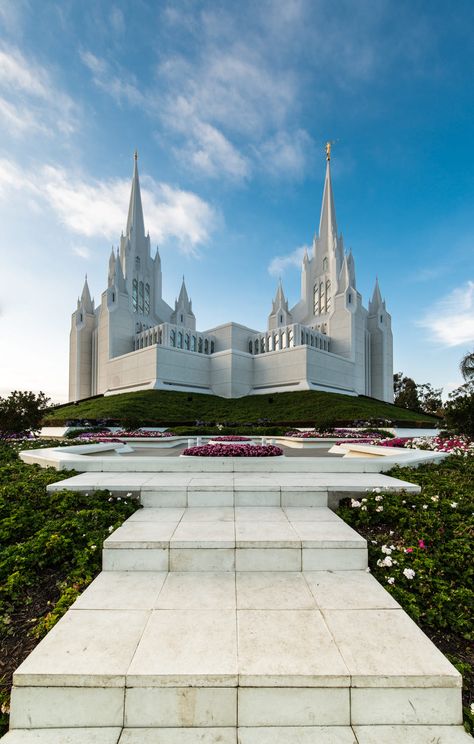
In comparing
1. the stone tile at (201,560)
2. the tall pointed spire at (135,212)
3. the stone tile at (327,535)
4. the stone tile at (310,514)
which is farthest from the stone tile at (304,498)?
the tall pointed spire at (135,212)

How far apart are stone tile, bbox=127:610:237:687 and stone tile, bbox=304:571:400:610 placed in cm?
80

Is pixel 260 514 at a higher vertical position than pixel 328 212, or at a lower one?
lower

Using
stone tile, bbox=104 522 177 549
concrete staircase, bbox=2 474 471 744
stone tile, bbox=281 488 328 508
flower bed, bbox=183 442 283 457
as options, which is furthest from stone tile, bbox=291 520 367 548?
flower bed, bbox=183 442 283 457

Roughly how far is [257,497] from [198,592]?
1.94m

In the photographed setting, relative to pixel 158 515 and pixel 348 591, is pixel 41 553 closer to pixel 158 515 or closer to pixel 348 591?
pixel 158 515

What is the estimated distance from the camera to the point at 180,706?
204 cm

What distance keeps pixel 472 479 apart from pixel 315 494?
2.92 metres

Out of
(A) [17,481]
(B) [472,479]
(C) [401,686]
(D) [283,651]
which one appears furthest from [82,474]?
(B) [472,479]

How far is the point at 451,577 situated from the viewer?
10.7 ft

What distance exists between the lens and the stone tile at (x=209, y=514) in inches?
164

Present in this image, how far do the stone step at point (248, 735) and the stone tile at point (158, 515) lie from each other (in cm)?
212

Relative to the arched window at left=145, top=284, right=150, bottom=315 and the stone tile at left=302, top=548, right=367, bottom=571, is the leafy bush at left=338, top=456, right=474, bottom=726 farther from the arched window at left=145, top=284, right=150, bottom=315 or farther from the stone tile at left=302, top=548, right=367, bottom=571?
the arched window at left=145, top=284, right=150, bottom=315

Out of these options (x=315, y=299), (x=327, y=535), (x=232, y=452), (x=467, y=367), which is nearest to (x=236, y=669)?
(x=327, y=535)

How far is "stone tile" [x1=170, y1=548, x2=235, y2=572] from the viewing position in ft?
11.1
